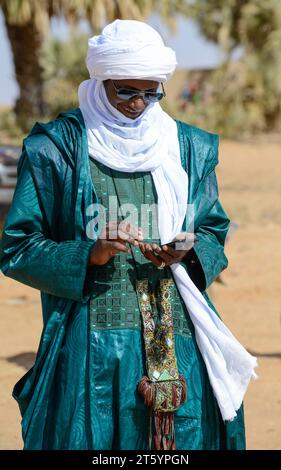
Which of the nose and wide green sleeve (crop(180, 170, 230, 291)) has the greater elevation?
the nose

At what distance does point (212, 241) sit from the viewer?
3680mm

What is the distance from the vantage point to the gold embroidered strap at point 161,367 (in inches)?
136

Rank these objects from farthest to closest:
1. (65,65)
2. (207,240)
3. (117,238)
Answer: (65,65), (207,240), (117,238)

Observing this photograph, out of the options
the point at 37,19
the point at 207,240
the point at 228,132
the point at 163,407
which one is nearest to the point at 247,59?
the point at 228,132

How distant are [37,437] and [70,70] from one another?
2602 centimetres

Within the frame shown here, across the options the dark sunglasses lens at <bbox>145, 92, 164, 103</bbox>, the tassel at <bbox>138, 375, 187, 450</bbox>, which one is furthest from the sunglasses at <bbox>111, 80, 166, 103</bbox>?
the tassel at <bbox>138, 375, 187, 450</bbox>

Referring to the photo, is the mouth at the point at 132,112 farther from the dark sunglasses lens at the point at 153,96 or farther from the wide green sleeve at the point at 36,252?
the wide green sleeve at the point at 36,252

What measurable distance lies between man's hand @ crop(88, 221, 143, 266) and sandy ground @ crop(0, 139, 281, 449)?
3.01m

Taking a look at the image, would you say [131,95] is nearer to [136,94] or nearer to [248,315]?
[136,94]

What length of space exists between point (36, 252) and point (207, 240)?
0.59 metres

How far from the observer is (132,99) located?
3475mm

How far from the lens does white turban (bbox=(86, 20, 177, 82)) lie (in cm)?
345

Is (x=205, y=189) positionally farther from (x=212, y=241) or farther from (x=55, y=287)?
(x=55, y=287)

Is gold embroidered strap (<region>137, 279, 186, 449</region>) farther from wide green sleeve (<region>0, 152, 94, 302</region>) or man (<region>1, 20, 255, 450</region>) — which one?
wide green sleeve (<region>0, 152, 94, 302</region>)
